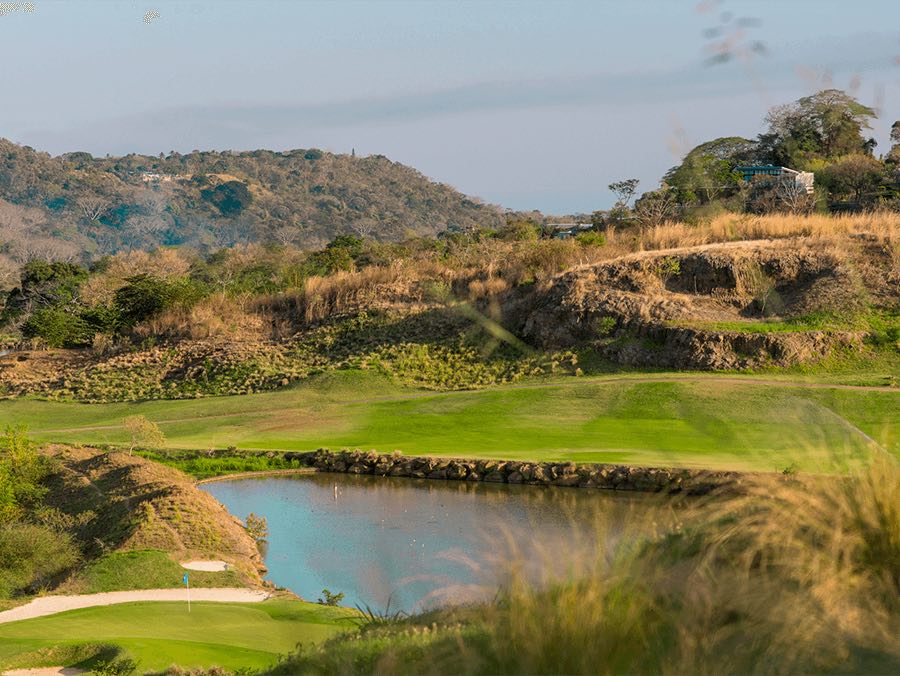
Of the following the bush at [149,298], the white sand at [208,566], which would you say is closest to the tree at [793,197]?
the bush at [149,298]

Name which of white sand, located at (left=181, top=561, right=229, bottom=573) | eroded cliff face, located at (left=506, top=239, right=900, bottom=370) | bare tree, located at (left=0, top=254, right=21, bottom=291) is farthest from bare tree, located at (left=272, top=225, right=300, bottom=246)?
white sand, located at (left=181, top=561, right=229, bottom=573)

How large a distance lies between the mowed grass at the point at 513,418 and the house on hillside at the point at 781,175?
1361 inches

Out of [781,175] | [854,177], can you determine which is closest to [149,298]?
[781,175]

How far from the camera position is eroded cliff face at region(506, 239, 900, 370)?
38969 millimetres

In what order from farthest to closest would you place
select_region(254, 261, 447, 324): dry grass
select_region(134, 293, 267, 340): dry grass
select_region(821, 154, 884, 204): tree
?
select_region(821, 154, 884, 204): tree, select_region(134, 293, 267, 340): dry grass, select_region(254, 261, 447, 324): dry grass

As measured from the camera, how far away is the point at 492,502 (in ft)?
81.5

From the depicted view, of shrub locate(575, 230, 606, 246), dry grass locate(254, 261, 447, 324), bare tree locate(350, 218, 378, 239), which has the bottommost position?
dry grass locate(254, 261, 447, 324)

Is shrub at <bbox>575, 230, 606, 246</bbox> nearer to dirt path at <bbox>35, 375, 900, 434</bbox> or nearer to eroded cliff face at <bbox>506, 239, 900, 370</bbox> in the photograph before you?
eroded cliff face at <bbox>506, 239, 900, 370</bbox>

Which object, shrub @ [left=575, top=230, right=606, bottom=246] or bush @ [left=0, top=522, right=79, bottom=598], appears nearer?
bush @ [left=0, top=522, right=79, bottom=598]

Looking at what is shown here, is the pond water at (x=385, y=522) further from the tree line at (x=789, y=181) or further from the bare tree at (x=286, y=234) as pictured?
the bare tree at (x=286, y=234)

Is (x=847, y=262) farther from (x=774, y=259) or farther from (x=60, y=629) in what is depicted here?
(x=60, y=629)

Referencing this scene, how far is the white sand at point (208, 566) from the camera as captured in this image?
20.0 m

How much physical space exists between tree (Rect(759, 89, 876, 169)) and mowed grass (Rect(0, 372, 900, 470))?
48.3 meters

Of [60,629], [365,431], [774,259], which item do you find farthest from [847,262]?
[60,629]
